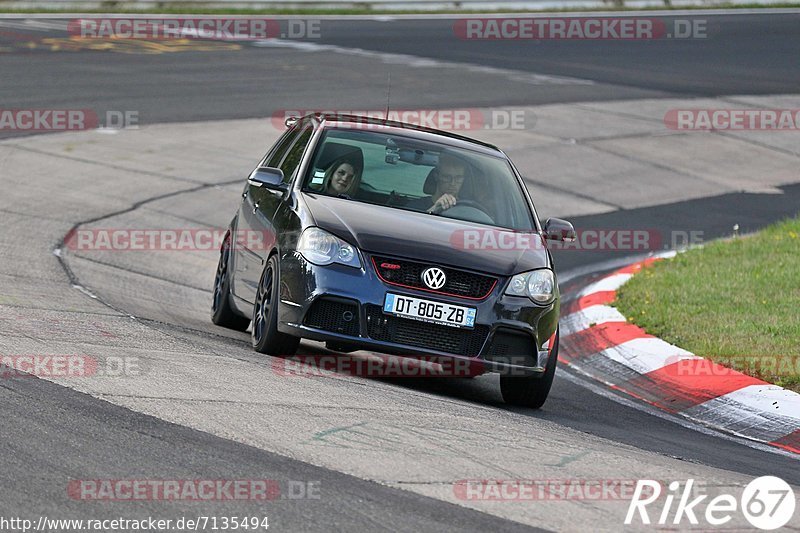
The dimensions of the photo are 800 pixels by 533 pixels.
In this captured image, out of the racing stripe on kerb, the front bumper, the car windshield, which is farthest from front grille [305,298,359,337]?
the racing stripe on kerb

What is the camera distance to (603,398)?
29.4 ft

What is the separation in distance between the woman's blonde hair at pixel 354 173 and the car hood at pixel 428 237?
0.19 meters

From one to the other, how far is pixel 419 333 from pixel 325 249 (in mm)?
747

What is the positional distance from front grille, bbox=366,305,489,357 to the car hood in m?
0.36

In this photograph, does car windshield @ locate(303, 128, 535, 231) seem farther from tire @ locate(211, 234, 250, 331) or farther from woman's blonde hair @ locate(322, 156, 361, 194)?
tire @ locate(211, 234, 250, 331)

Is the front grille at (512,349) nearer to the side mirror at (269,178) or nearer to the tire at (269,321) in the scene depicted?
the tire at (269,321)

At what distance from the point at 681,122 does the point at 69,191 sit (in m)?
11.1

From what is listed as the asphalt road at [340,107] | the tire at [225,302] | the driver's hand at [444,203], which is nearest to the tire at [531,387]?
the asphalt road at [340,107]

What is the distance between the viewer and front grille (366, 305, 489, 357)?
7770 mm

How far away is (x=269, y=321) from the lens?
8219 millimetres

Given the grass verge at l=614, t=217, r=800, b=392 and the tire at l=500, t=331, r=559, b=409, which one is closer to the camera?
the tire at l=500, t=331, r=559, b=409

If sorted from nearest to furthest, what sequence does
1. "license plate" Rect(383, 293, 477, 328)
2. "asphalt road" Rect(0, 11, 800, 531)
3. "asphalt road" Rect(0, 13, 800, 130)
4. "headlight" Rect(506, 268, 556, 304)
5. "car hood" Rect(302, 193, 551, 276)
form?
"asphalt road" Rect(0, 11, 800, 531)
"license plate" Rect(383, 293, 477, 328)
"car hood" Rect(302, 193, 551, 276)
"headlight" Rect(506, 268, 556, 304)
"asphalt road" Rect(0, 13, 800, 130)

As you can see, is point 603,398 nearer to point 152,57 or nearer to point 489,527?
point 489,527

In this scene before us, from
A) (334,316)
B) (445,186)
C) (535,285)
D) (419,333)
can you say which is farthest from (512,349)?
(445,186)
